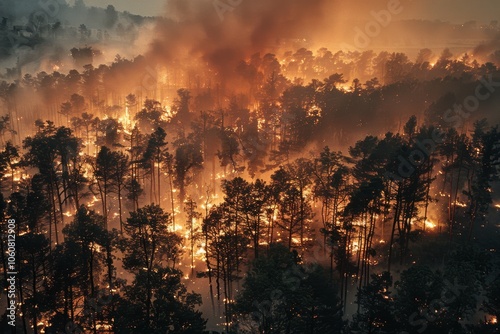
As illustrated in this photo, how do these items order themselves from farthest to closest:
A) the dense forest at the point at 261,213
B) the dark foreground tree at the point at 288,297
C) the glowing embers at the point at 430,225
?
the glowing embers at the point at 430,225
the dense forest at the point at 261,213
the dark foreground tree at the point at 288,297

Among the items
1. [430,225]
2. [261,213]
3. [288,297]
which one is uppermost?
[261,213]

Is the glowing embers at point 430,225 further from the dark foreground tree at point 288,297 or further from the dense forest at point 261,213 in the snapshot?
the dark foreground tree at point 288,297

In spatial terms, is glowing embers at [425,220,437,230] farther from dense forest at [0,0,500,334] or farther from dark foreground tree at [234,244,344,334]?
dark foreground tree at [234,244,344,334]

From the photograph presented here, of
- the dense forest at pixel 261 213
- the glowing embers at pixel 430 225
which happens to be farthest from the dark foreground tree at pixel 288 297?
the glowing embers at pixel 430 225

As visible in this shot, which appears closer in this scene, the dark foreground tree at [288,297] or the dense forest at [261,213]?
the dark foreground tree at [288,297]

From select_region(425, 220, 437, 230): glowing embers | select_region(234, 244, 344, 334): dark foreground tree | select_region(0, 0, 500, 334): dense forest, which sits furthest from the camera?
select_region(425, 220, 437, 230): glowing embers

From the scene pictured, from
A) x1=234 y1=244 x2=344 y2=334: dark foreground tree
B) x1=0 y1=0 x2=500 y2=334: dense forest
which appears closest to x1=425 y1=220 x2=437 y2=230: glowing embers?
x1=0 y1=0 x2=500 y2=334: dense forest

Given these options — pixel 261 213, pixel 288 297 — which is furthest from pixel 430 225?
pixel 288 297

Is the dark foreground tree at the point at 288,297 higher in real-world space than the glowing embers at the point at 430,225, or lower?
lower

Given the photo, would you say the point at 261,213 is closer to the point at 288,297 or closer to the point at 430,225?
the point at 288,297
